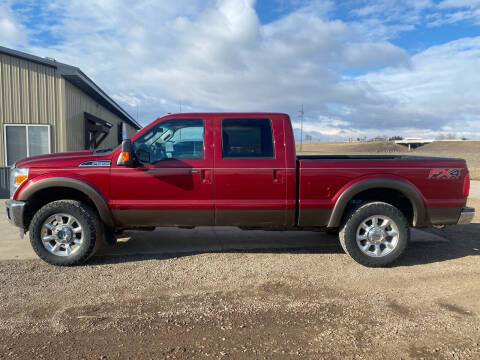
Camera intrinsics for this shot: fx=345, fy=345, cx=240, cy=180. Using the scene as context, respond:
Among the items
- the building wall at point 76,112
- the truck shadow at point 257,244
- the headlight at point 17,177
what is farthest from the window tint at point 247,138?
the building wall at point 76,112

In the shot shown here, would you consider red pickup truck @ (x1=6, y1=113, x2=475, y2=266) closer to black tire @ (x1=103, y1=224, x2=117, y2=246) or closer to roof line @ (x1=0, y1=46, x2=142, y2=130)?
black tire @ (x1=103, y1=224, x2=117, y2=246)

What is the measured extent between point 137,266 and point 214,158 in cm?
171

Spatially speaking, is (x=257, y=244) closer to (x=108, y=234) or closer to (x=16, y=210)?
(x=108, y=234)

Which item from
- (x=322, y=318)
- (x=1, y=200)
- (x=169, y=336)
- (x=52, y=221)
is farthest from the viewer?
(x=1, y=200)

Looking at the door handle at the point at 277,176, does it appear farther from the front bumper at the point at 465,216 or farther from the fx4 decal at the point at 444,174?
the front bumper at the point at 465,216

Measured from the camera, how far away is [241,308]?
10.9 feet

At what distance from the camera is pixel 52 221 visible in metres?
4.40

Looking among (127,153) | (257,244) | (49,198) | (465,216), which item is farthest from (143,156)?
(465,216)

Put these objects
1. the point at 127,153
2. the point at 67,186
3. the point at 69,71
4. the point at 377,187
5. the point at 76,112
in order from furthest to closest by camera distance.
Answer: the point at 76,112
the point at 69,71
the point at 377,187
the point at 67,186
the point at 127,153

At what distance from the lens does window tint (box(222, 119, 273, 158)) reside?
4477 millimetres

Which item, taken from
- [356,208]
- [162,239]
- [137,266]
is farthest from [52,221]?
[356,208]

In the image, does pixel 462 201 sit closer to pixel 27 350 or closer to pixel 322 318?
pixel 322 318

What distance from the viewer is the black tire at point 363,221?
444 cm

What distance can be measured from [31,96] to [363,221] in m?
9.94
